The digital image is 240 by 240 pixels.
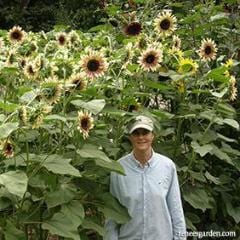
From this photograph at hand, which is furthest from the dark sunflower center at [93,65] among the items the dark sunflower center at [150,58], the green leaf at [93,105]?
the dark sunflower center at [150,58]

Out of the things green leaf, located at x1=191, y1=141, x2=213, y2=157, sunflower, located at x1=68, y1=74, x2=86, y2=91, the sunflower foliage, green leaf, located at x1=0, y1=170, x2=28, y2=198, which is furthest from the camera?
green leaf, located at x1=191, y1=141, x2=213, y2=157

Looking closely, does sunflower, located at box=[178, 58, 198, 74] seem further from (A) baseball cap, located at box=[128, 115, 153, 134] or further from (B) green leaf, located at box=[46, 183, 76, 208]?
(B) green leaf, located at box=[46, 183, 76, 208]

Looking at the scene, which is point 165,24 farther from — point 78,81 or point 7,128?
point 7,128

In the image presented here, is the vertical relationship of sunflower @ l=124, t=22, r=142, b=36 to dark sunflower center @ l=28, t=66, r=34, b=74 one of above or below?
above

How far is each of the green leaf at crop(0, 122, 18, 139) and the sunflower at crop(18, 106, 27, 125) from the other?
3 cm

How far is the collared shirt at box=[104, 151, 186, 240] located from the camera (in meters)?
2.82

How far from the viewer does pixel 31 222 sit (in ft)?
8.55

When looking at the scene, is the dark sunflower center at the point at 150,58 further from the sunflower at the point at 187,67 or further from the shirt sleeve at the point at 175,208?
the shirt sleeve at the point at 175,208

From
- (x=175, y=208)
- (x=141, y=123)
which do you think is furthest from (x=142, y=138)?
(x=175, y=208)

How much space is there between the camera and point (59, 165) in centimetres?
249

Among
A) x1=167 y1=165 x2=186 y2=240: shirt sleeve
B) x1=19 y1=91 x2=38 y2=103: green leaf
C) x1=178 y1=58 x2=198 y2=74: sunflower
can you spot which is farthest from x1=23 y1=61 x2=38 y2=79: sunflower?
x1=178 y1=58 x2=198 y2=74: sunflower

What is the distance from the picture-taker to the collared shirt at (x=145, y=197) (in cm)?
282

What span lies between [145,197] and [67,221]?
15.9 inches

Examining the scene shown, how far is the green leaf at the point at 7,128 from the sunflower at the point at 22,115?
26mm
